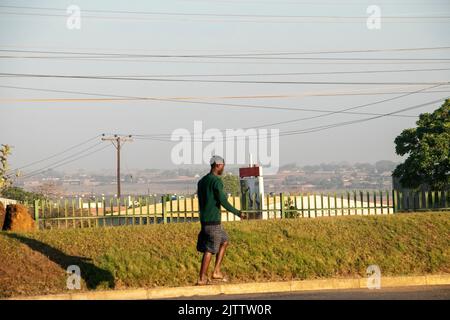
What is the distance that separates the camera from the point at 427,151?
1496 inches

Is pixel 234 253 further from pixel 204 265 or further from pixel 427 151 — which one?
pixel 427 151

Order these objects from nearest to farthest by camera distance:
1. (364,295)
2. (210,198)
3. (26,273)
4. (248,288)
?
(210,198) → (364,295) → (26,273) → (248,288)

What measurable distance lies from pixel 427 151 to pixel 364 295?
2451 centimetres

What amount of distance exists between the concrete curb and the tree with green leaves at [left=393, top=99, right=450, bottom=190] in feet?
71.3

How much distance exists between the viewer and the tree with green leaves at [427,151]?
38.0 meters

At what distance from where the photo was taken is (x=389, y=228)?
19.8m

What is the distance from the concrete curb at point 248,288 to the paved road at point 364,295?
1.35ft

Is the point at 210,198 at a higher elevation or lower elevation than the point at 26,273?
higher

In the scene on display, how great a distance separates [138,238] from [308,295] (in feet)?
15.9

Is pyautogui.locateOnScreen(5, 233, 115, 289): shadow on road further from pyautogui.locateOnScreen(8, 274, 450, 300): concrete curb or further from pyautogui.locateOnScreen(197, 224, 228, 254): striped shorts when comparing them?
pyautogui.locateOnScreen(197, 224, 228, 254): striped shorts

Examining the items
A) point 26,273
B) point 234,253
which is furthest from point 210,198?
point 26,273

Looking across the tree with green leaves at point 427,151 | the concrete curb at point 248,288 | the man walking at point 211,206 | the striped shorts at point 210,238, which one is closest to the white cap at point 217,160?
the man walking at point 211,206
